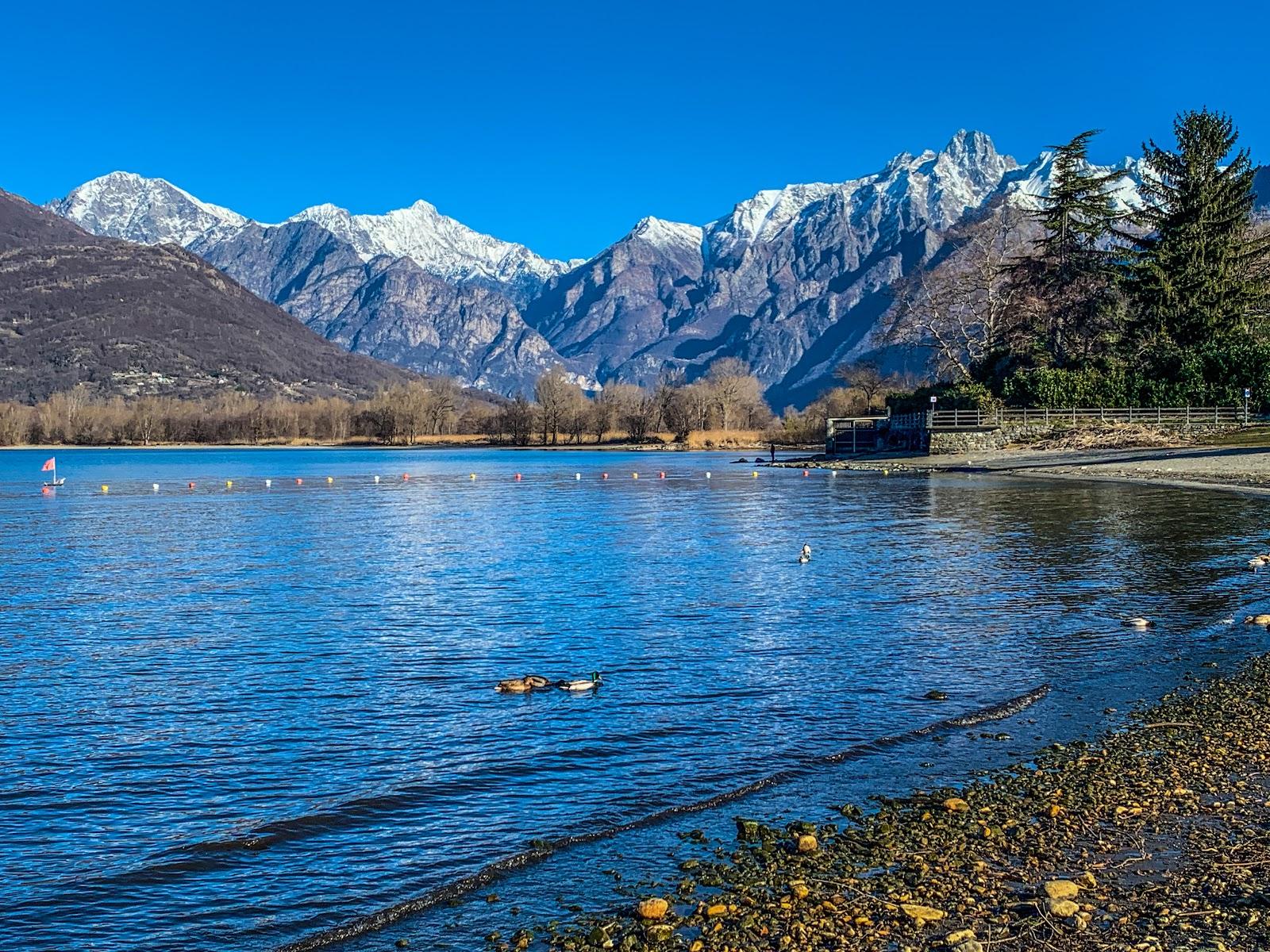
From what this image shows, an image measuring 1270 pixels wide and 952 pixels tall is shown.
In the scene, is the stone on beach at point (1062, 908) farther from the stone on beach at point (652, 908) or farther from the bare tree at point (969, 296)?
the bare tree at point (969, 296)

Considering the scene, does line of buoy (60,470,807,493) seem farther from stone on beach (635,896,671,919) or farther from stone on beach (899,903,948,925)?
stone on beach (899,903,948,925)

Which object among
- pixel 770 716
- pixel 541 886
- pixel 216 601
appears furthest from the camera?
pixel 216 601

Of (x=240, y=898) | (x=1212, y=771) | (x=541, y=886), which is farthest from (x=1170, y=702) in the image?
(x=240, y=898)

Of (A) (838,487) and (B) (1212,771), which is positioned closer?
(B) (1212,771)

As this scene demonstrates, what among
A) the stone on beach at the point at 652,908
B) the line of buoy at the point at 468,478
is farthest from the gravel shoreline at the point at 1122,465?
the stone on beach at the point at 652,908

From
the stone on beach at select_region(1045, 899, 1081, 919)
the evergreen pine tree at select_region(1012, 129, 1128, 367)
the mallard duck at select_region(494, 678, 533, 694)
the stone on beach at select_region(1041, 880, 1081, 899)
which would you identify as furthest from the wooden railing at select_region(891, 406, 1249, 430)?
the stone on beach at select_region(1045, 899, 1081, 919)

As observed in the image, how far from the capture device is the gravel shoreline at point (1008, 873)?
333 inches

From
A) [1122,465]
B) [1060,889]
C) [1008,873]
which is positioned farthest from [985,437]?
[1060,889]

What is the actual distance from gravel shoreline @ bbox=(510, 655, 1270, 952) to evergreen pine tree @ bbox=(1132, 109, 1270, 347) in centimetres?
9222

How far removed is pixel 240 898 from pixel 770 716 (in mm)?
8031

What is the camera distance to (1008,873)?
31.4 ft

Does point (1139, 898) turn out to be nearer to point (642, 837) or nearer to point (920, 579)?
point (642, 837)

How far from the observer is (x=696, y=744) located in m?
14.5

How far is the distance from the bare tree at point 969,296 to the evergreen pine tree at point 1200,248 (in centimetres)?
1099
